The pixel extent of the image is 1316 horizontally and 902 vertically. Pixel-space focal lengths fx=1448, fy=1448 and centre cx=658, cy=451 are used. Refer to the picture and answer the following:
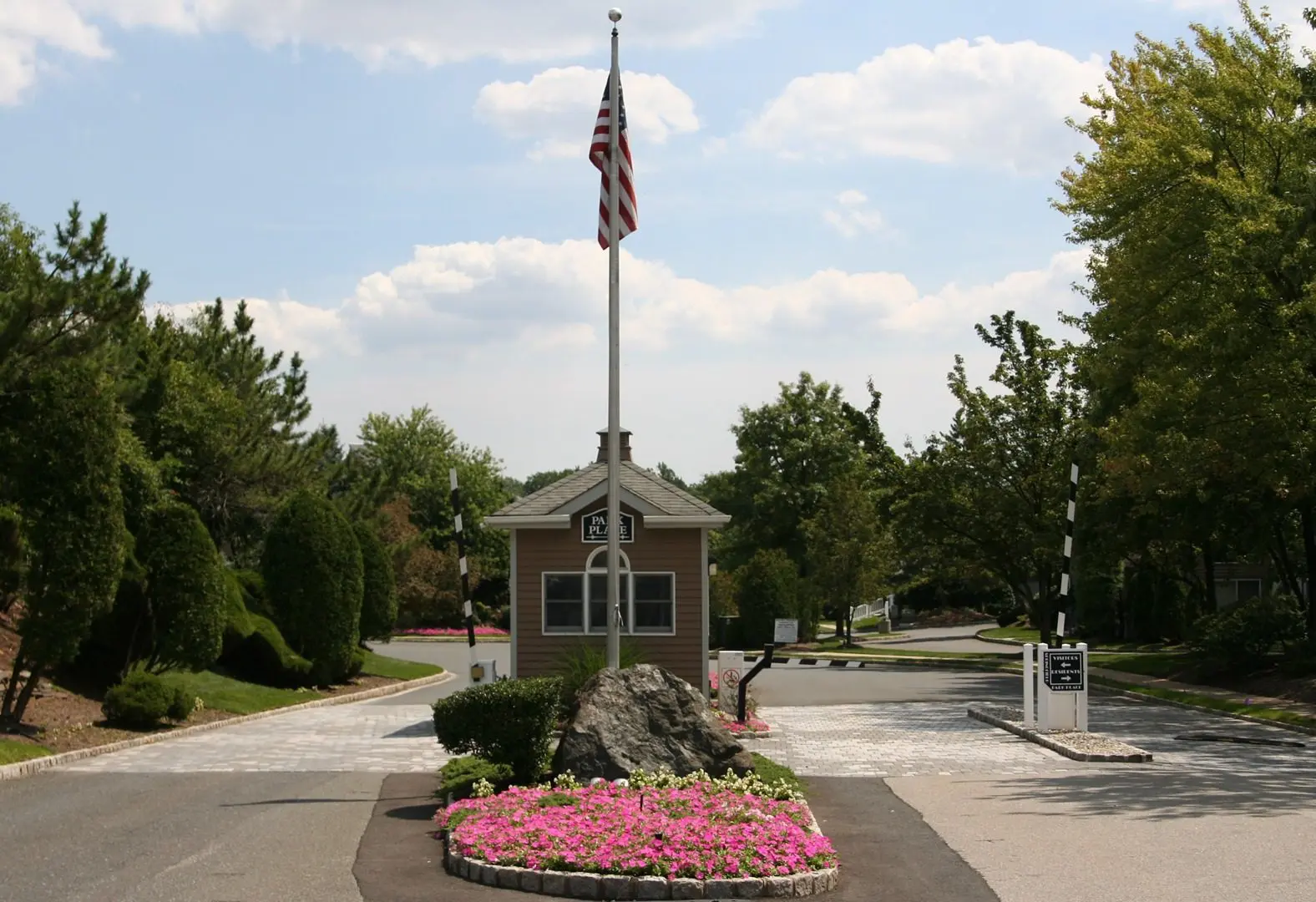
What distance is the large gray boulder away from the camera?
46.6 ft

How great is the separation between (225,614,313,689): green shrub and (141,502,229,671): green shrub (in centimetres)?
627

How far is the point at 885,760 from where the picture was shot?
1889cm

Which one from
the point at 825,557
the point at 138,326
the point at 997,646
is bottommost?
the point at 997,646

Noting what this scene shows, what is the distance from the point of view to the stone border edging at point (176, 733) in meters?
17.7

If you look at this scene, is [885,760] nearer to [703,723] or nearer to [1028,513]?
[703,723]

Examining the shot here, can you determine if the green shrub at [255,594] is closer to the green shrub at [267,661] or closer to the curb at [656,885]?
the green shrub at [267,661]

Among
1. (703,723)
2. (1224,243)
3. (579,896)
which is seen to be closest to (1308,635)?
(1224,243)

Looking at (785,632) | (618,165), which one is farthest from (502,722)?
(785,632)

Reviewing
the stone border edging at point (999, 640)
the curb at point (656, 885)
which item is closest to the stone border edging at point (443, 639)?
the stone border edging at point (999, 640)

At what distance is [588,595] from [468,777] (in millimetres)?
10537

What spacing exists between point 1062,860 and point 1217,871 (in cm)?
114

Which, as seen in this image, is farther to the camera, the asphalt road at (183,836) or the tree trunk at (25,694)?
the tree trunk at (25,694)

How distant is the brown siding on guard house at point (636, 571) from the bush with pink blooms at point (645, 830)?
39.2ft

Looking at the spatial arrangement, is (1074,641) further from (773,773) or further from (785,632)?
(773,773)
